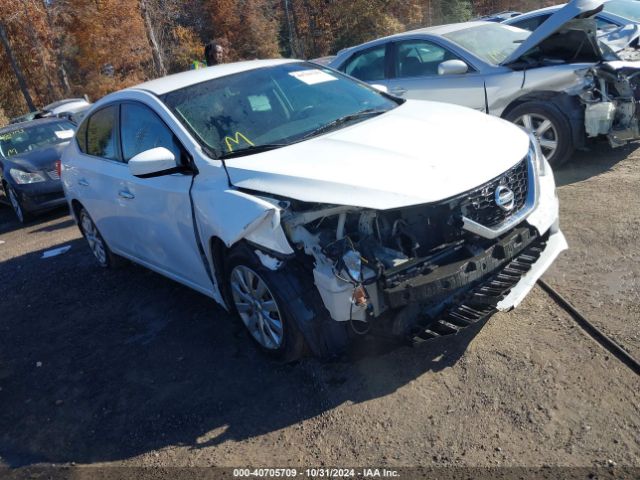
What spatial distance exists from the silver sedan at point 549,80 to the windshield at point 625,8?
3.83 m

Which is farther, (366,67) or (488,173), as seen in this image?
(366,67)

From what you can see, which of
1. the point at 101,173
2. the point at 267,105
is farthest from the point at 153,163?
the point at 101,173

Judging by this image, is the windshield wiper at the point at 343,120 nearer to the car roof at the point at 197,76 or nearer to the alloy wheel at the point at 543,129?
the car roof at the point at 197,76

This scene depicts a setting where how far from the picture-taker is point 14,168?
9.71 meters

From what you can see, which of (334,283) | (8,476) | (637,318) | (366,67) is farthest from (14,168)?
(637,318)

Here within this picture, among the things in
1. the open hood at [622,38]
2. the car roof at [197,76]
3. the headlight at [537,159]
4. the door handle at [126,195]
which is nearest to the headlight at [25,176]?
the door handle at [126,195]

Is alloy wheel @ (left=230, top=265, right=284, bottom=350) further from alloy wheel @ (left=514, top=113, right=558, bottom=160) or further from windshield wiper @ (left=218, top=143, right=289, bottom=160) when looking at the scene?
alloy wheel @ (left=514, top=113, right=558, bottom=160)

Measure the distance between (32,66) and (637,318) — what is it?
35172 millimetres

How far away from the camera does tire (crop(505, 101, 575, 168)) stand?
603 centimetres

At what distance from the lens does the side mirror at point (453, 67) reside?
651cm

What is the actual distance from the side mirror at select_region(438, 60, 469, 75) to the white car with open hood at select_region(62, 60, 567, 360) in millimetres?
2476

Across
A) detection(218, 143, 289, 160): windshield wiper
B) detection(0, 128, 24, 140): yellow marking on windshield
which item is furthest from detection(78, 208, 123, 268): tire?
detection(0, 128, 24, 140): yellow marking on windshield

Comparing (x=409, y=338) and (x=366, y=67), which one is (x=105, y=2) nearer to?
(x=366, y=67)

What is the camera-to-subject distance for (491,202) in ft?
10.5
